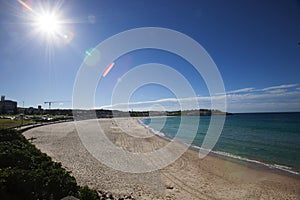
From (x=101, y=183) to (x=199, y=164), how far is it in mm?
7536

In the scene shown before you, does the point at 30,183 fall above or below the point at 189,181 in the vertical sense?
above

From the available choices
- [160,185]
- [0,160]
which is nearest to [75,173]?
[160,185]

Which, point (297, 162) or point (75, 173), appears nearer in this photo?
point (75, 173)

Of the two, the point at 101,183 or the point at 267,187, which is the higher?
the point at 101,183

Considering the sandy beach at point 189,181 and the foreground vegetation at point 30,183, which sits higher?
the foreground vegetation at point 30,183

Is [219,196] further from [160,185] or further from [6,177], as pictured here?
[6,177]

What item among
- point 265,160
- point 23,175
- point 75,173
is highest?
point 23,175

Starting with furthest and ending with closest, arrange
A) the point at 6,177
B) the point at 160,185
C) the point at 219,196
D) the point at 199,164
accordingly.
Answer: the point at 199,164, the point at 160,185, the point at 219,196, the point at 6,177

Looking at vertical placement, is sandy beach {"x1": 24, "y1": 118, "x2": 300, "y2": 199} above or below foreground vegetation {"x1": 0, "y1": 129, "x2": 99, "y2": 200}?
below

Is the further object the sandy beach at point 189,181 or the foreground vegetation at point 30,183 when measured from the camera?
the sandy beach at point 189,181

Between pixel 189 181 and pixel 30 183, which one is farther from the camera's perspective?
pixel 189 181

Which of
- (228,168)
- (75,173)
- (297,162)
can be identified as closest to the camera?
(75,173)

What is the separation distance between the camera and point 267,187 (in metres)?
9.74

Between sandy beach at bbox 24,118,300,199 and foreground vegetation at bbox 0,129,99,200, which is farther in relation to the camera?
sandy beach at bbox 24,118,300,199
